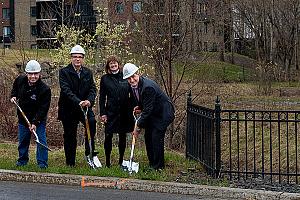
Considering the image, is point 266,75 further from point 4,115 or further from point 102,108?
point 102,108

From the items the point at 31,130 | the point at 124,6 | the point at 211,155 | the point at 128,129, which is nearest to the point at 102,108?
the point at 128,129

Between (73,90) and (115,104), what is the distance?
2.49ft

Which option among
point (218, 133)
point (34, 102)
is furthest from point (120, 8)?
point (218, 133)

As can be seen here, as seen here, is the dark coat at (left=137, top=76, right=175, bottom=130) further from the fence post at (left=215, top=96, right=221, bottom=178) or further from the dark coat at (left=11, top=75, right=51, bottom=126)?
the dark coat at (left=11, top=75, right=51, bottom=126)

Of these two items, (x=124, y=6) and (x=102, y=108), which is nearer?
(x=102, y=108)

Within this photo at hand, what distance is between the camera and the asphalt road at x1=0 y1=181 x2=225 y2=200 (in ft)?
28.7

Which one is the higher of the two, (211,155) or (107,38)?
(107,38)

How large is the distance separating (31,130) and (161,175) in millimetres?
2348

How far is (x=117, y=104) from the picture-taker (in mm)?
10273

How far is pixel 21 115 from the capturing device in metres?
10.5

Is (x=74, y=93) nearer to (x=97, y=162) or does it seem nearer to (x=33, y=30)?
(x=97, y=162)

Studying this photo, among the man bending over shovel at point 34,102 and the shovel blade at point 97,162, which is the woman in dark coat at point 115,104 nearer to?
the shovel blade at point 97,162

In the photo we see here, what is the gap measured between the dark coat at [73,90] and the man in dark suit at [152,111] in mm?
845

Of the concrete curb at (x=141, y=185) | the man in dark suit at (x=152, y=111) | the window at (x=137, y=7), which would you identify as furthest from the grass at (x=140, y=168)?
the window at (x=137, y=7)
